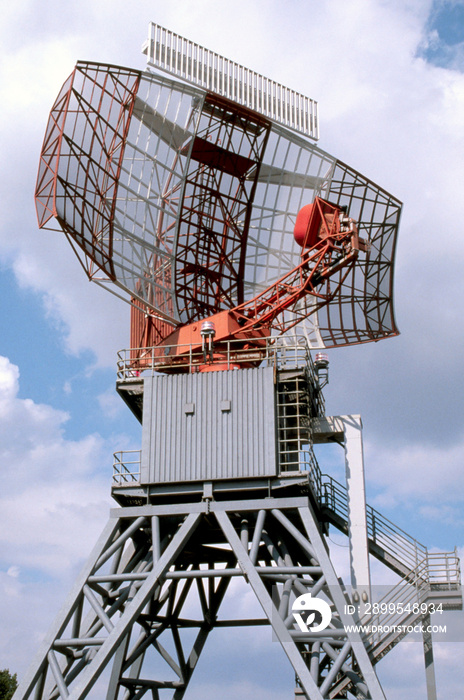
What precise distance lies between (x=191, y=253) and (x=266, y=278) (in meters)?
4.36

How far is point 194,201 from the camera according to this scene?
39.6m

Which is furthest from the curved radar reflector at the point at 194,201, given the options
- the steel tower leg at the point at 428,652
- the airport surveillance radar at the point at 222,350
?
the steel tower leg at the point at 428,652

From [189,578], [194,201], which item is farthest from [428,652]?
[194,201]

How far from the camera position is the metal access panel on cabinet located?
32.7 metres

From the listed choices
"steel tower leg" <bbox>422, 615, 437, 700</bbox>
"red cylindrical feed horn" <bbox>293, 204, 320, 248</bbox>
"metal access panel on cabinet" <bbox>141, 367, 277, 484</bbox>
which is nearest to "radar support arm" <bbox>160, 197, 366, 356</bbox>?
"red cylindrical feed horn" <bbox>293, 204, 320, 248</bbox>

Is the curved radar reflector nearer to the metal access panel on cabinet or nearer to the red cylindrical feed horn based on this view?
the red cylindrical feed horn

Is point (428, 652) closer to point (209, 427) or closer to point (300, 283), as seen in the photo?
point (209, 427)

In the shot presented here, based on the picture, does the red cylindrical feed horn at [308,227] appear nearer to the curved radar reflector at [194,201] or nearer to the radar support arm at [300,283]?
the radar support arm at [300,283]

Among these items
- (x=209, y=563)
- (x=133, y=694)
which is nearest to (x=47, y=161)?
(x=209, y=563)

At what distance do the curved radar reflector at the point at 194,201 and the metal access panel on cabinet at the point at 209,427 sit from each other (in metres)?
4.34

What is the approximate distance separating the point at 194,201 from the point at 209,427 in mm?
10984

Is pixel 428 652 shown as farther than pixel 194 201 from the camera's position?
No

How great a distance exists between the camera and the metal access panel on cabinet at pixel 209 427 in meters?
32.7

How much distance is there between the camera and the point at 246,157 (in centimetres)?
4106
